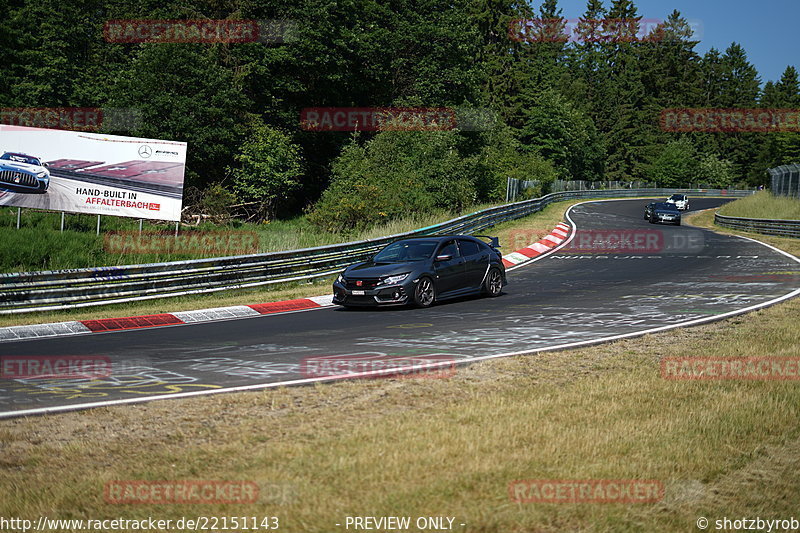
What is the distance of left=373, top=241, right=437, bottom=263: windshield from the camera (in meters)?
16.4

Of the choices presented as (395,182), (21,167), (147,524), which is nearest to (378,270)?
(147,524)

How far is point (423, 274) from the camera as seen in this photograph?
15.8m

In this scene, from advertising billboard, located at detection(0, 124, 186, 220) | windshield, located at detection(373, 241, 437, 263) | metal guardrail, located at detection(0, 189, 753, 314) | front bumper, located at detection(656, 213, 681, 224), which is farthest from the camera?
front bumper, located at detection(656, 213, 681, 224)

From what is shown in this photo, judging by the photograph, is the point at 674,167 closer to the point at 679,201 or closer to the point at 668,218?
the point at 679,201

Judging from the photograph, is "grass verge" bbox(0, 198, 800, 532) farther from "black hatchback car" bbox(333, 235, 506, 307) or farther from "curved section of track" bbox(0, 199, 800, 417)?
"black hatchback car" bbox(333, 235, 506, 307)

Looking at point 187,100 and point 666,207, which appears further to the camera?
point 666,207

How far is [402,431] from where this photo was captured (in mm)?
6676

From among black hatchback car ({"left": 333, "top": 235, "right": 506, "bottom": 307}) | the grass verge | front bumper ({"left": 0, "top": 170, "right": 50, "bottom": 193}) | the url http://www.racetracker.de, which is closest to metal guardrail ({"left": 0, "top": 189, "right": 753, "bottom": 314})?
black hatchback car ({"left": 333, "top": 235, "right": 506, "bottom": 307})

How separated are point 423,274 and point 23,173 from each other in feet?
42.2

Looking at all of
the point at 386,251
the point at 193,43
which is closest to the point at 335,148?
the point at 193,43

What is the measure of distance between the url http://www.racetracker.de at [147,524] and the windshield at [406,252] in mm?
11551

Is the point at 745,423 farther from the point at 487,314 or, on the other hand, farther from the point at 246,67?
the point at 246,67

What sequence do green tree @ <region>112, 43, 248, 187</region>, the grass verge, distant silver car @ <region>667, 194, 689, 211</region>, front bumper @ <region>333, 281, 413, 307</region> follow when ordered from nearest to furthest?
the grass verge → front bumper @ <region>333, 281, 413, 307</region> → green tree @ <region>112, 43, 248, 187</region> → distant silver car @ <region>667, 194, 689, 211</region>

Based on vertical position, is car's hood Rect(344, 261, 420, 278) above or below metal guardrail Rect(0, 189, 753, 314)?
above
